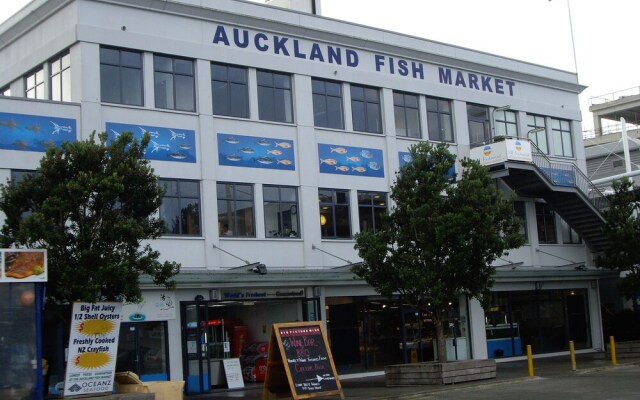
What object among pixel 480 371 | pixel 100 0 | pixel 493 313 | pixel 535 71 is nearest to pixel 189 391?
pixel 480 371

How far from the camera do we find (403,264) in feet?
80.2

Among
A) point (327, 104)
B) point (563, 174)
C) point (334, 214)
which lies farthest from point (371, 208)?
point (563, 174)

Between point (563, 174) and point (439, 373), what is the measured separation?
47.2ft

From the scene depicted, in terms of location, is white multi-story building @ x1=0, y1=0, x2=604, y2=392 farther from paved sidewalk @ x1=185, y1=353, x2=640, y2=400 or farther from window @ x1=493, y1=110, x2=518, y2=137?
paved sidewalk @ x1=185, y1=353, x2=640, y2=400

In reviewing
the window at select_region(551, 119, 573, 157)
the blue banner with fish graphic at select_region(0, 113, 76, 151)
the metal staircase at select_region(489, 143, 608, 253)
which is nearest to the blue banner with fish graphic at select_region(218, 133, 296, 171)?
the blue banner with fish graphic at select_region(0, 113, 76, 151)

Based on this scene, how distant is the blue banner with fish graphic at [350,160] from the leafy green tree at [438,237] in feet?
16.1

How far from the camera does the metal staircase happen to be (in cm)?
3378

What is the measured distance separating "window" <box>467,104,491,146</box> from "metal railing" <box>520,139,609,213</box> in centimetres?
194

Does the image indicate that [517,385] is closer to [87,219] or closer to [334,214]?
[334,214]

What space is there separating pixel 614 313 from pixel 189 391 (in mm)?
21695

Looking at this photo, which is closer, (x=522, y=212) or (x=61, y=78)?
(x=61, y=78)

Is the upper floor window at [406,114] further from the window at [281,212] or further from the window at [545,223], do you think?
the window at [545,223]

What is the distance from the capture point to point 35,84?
27.4 m

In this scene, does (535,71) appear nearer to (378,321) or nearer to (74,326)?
(378,321)
